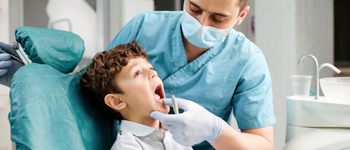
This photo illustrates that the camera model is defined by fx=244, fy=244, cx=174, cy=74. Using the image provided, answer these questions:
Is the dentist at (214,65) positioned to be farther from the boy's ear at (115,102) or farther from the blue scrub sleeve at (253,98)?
the boy's ear at (115,102)

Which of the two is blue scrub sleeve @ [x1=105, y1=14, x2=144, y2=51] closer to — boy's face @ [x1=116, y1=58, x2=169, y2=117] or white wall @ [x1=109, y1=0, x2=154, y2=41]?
boy's face @ [x1=116, y1=58, x2=169, y2=117]

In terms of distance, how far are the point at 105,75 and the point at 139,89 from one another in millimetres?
163

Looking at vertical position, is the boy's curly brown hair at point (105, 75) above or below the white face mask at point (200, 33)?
below

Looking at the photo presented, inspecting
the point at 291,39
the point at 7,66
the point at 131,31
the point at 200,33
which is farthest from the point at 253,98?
the point at 291,39

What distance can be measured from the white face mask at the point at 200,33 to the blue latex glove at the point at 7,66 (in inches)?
33.2

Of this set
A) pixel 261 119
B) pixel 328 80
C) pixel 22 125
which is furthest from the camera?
pixel 328 80

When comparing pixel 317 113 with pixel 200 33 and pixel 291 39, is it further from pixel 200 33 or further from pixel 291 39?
pixel 291 39

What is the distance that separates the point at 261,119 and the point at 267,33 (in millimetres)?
1711

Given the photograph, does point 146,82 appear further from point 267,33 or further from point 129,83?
point 267,33

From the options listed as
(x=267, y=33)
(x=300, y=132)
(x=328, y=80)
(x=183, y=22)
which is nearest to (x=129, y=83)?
(x=183, y=22)

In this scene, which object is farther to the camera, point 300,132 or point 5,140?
point 5,140

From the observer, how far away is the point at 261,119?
119 cm

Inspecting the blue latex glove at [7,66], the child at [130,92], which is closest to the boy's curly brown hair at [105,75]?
the child at [130,92]

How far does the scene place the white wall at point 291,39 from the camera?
240 centimetres
